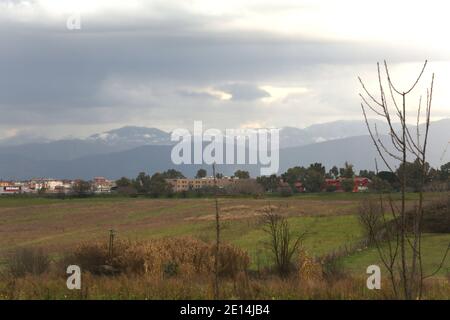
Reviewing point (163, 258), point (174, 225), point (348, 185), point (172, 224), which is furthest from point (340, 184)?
point (163, 258)

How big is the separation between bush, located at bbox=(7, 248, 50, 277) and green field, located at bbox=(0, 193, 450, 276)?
8497mm

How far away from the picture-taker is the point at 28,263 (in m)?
20.9

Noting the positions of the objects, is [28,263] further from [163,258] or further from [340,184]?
[340,184]

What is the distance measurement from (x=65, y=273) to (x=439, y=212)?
37380mm

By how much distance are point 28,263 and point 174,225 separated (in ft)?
132

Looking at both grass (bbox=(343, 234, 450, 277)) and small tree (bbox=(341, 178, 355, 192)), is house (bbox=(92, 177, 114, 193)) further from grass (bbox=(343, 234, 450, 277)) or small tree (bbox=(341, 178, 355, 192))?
grass (bbox=(343, 234, 450, 277))

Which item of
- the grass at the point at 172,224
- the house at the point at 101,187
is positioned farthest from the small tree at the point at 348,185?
the house at the point at 101,187

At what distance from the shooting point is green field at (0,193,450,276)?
128 ft

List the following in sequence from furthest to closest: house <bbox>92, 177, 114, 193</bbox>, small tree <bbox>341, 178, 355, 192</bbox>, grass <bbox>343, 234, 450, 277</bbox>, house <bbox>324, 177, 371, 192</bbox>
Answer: house <bbox>92, 177, 114, 193</bbox> < small tree <bbox>341, 178, 355, 192</bbox> < house <bbox>324, 177, 371, 192</bbox> < grass <bbox>343, 234, 450, 277</bbox>

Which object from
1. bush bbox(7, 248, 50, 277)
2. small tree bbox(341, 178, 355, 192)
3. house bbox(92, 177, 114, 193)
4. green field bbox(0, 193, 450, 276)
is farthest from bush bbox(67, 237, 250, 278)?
house bbox(92, 177, 114, 193)
